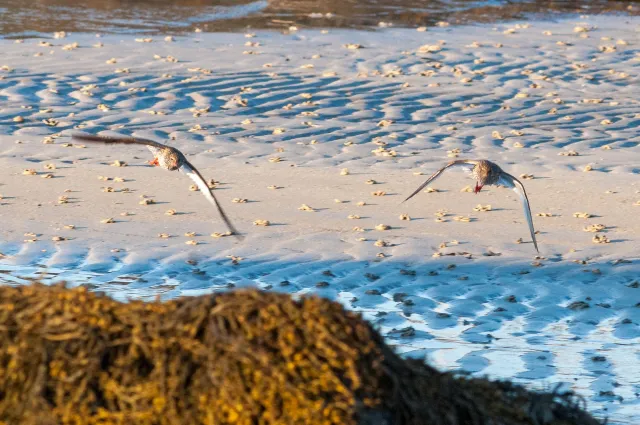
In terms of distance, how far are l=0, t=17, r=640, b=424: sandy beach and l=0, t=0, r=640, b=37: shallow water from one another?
979 mm

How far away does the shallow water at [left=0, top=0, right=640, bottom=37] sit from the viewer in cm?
1616

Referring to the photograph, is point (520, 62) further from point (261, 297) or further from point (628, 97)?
point (261, 297)

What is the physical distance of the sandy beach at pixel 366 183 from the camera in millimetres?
6562

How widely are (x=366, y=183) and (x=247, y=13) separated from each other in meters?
9.19

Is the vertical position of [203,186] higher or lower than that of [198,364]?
lower

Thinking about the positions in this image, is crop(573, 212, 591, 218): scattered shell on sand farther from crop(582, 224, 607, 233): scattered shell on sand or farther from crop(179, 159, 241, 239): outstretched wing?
crop(179, 159, 241, 239): outstretched wing

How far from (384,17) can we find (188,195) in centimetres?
A: 922

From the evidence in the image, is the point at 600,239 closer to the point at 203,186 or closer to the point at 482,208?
the point at 482,208

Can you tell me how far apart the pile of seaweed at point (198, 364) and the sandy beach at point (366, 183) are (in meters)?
2.24

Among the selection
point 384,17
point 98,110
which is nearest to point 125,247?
point 98,110

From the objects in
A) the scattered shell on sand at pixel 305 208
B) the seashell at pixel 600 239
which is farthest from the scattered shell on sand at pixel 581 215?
the scattered shell on sand at pixel 305 208

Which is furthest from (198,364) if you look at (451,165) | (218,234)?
(218,234)

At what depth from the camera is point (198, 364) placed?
311cm

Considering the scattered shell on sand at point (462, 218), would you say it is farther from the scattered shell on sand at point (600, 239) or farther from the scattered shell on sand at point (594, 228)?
the scattered shell on sand at point (600, 239)
